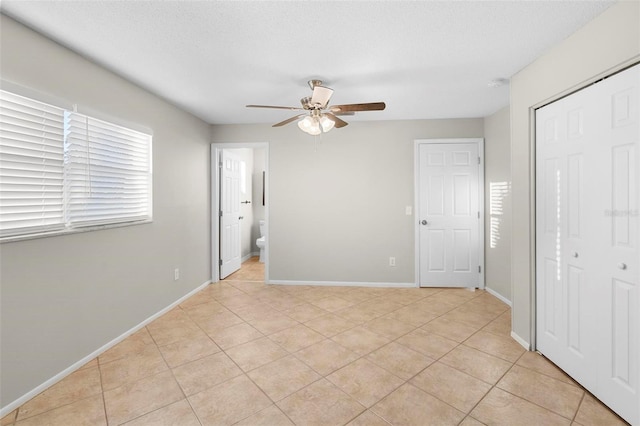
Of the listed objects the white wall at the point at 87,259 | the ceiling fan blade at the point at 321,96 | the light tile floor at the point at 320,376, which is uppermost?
the ceiling fan blade at the point at 321,96

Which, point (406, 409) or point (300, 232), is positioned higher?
point (300, 232)

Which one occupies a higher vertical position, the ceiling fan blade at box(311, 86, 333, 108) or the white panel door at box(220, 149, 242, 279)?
the ceiling fan blade at box(311, 86, 333, 108)

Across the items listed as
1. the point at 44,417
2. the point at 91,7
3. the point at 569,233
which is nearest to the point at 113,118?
the point at 91,7

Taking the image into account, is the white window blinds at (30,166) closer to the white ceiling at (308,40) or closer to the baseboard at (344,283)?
the white ceiling at (308,40)

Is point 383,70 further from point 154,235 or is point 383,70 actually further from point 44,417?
point 44,417

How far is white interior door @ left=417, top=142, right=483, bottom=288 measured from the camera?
400cm

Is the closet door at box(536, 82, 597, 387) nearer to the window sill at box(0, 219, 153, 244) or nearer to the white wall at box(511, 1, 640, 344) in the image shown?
the white wall at box(511, 1, 640, 344)

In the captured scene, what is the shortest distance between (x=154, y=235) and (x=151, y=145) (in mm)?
934

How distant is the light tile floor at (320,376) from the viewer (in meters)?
1.69

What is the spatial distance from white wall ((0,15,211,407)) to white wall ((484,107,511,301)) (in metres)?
3.91

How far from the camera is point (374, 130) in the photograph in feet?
13.5

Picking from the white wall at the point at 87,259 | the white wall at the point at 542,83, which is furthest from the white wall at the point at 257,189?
the white wall at the point at 542,83

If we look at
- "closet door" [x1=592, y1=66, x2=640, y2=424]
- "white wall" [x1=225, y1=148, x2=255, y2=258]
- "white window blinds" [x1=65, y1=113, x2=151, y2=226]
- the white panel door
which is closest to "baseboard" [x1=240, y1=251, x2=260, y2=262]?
"white wall" [x1=225, y1=148, x2=255, y2=258]

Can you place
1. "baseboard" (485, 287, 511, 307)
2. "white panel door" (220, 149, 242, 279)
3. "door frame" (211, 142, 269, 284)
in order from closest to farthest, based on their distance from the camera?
"baseboard" (485, 287, 511, 307) → "door frame" (211, 142, 269, 284) → "white panel door" (220, 149, 242, 279)
